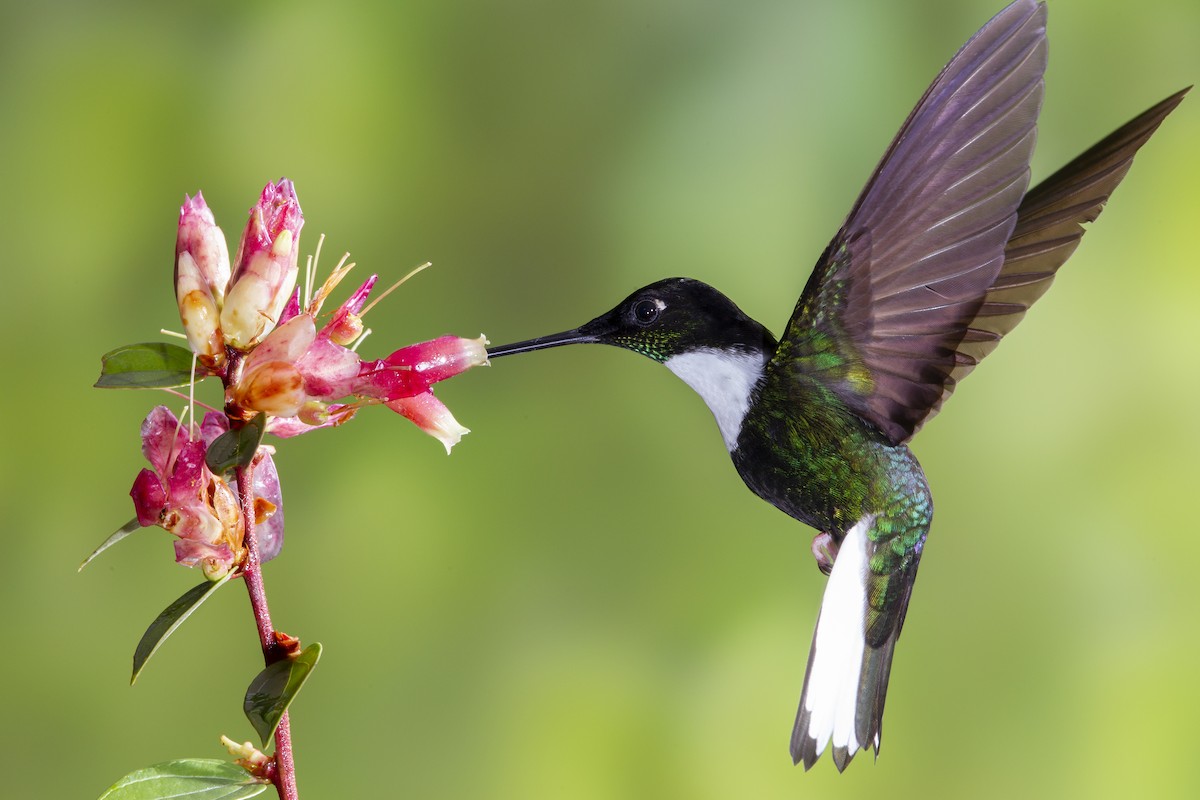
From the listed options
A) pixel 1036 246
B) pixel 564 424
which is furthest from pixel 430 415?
pixel 564 424

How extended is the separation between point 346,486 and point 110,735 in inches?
16.6

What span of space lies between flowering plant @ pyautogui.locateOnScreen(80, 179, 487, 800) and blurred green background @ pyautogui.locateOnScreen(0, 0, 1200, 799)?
887 mm

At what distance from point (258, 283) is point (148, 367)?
7 cm

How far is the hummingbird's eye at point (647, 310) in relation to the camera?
67 cm

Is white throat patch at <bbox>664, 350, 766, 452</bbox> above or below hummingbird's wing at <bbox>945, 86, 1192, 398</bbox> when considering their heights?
below

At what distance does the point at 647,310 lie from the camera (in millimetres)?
669

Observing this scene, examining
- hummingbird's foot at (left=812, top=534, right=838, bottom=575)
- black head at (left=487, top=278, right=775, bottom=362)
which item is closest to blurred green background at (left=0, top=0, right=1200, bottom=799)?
hummingbird's foot at (left=812, top=534, right=838, bottom=575)

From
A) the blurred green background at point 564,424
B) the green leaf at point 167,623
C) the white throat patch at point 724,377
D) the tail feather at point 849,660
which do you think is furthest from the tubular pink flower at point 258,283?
the blurred green background at point 564,424

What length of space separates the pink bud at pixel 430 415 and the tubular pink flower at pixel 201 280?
0.09 meters

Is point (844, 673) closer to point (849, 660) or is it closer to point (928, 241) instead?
point (849, 660)

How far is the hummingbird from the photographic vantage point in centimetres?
64

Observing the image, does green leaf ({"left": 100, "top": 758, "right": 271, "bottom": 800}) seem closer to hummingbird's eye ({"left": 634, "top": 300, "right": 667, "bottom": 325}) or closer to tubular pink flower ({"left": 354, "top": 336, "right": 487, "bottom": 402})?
tubular pink flower ({"left": 354, "top": 336, "right": 487, "bottom": 402})

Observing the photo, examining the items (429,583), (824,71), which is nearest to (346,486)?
(429,583)

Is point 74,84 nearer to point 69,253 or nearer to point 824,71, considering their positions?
point 69,253
